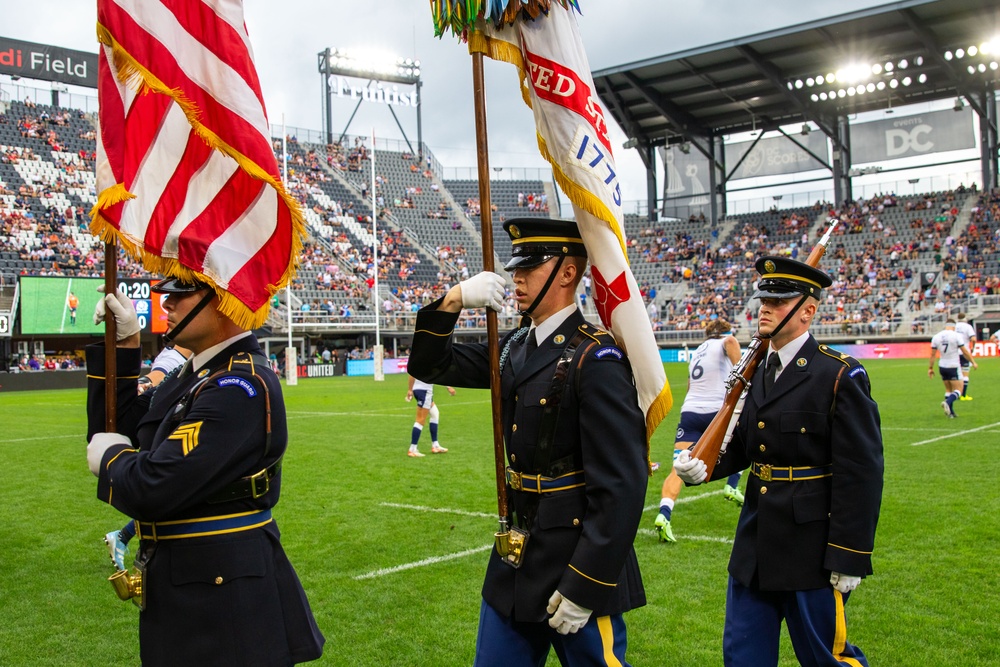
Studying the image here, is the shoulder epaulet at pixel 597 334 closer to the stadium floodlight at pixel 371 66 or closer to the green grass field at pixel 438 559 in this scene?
the green grass field at pixel 438 559

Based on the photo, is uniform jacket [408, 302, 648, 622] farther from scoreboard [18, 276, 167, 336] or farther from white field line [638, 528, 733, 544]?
scoreboard [18, 276, 167, 336]

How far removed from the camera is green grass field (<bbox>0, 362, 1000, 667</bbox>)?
5582 mm

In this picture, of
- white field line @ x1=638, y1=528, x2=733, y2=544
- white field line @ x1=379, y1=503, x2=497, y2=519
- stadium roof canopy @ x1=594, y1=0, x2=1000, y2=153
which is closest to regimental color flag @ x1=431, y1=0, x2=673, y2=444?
white field line @ x1=638, y1=528, x2=733, y2=544

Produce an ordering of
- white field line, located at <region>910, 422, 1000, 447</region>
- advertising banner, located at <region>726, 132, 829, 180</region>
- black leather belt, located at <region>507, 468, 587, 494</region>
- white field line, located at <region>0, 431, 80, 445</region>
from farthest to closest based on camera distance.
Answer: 1. advertising banner, located at <region>726, 132, 829, 180</region>
2. white field line, located at <region>0, 431, 80, 445</region>
3. white field line, located at <region>910, 422, 1000, 447</region>
4. black leather belt, located at <region>507, 468, 587, 494</region>

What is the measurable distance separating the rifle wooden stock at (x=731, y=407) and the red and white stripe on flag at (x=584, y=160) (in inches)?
27.6

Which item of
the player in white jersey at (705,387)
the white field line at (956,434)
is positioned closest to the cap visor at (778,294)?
the player in white jersey at (705,387)

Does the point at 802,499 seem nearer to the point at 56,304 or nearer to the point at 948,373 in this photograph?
the point at 948,373

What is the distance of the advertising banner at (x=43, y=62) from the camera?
152 ft

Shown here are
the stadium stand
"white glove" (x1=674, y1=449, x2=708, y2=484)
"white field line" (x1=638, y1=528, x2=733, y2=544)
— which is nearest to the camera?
"white glove" (x1=674, y1=449, x2=708, y2=484)

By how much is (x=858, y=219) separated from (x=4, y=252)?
40.7 metres

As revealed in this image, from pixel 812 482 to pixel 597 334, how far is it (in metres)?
1.40

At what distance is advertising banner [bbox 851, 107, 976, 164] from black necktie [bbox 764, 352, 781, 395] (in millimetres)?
Result: 47227

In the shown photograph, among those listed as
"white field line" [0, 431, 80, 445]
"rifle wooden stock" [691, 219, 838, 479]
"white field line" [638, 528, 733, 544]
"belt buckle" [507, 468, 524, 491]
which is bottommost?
"white field line" [638, 528, 733, 544]

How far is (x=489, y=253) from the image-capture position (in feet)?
11.5
